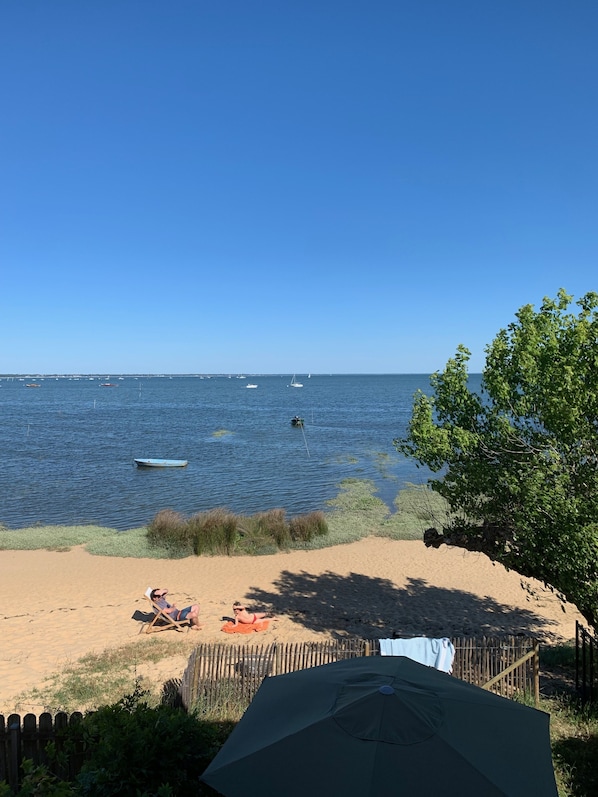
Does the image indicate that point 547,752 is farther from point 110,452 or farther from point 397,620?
point 110,452

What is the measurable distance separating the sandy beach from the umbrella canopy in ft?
21.6

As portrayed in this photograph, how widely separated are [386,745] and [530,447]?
6.20 meters

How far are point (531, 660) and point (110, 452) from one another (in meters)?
45.4

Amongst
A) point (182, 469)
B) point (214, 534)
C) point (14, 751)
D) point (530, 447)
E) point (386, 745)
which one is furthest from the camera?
point (182, 469)

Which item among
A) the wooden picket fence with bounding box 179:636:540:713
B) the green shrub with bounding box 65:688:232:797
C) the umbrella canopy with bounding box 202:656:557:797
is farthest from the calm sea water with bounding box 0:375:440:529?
the umbrella canopy with bounding box 202:656:557:797

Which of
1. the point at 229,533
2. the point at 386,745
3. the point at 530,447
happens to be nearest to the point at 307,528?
the point at 229,533

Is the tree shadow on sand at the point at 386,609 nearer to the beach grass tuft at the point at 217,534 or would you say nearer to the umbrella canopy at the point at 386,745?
the beach grass tuft at the point at 217,534

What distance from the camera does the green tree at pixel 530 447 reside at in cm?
800

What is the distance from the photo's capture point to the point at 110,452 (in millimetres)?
49500

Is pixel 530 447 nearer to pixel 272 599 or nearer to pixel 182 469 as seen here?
pixel 272 599

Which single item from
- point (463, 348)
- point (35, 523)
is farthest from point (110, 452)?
point (463, 348)

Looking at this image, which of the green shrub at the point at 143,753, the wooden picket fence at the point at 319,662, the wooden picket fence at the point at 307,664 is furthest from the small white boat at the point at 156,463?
the green shrub at the point at 143,753

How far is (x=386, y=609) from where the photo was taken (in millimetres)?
15242

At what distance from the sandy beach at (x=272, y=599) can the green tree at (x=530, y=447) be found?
1874 millimetres
